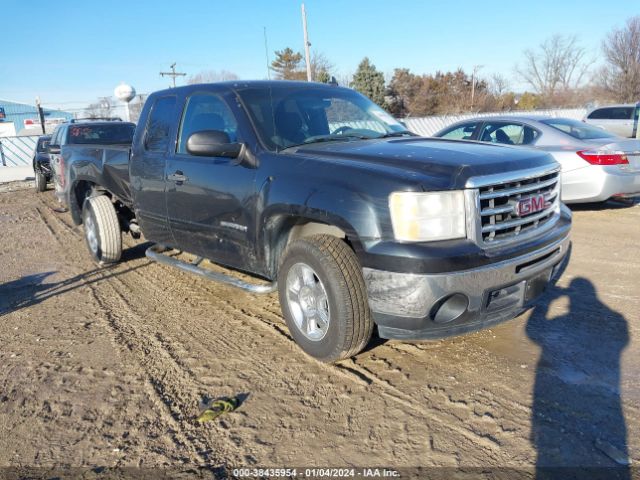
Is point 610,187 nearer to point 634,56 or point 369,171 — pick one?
point 369,171

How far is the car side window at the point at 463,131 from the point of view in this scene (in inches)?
336

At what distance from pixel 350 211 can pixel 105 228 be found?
4.08 m

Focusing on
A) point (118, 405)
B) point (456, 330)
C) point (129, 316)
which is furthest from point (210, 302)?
point (456, 330)

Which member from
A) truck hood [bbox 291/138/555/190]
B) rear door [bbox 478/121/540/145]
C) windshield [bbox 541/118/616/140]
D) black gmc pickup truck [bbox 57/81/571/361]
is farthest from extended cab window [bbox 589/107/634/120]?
truck hood [bbox 291/138/555/190]

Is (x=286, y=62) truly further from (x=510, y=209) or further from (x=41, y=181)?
(x=510, y=209)

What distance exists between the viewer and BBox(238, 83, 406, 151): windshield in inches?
154

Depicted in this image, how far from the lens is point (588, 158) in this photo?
24.5 ft

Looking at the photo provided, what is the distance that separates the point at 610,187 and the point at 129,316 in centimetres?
670

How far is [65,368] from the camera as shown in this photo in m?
3.66

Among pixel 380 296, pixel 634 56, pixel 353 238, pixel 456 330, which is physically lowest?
pixel 456 330

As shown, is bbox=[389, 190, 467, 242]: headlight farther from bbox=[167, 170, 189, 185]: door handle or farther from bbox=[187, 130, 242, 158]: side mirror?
bbox=[167, 170, 189, 185]: door handle

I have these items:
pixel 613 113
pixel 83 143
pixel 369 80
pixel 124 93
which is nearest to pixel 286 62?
pixel 369 80

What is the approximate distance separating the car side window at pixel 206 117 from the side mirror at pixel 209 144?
207 millimetres

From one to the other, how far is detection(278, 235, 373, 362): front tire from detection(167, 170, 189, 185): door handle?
135 cm
